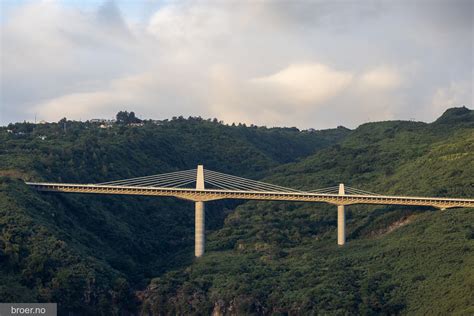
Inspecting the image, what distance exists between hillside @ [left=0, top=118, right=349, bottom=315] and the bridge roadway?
4040 millimetres

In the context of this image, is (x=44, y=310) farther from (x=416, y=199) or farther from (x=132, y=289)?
(x=416, y=199)

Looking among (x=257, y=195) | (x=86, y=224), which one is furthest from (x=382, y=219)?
(x=86, y=224)

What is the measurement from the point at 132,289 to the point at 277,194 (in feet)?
81.1

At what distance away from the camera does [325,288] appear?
118688 mm

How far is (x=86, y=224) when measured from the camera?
468 feet

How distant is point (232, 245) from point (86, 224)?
66.2 ft

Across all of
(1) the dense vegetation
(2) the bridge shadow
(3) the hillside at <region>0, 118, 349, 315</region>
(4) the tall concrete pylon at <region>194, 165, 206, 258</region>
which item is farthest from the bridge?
(2) the bridge shadow


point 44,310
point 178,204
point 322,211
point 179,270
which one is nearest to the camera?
point 44,310

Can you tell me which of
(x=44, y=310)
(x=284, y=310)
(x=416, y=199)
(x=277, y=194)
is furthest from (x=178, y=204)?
(x=44, y=310)

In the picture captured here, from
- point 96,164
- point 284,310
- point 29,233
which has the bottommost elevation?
point 284,310

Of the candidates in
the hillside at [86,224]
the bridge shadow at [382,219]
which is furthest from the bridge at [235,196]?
the bridge shadow at [382,219]

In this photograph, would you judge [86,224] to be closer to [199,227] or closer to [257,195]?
[199,227]

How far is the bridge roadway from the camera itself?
138 meters

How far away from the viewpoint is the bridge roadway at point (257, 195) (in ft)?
451
